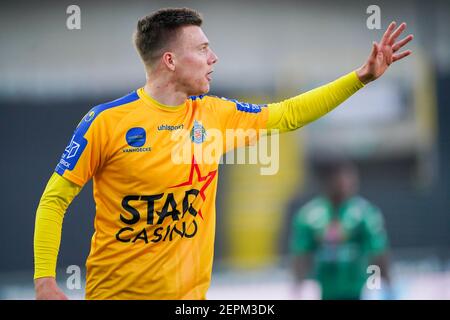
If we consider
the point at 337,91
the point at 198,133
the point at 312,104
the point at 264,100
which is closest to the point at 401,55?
the point at 337,91

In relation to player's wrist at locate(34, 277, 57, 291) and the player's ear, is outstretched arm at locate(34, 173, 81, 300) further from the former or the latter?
the player's ear

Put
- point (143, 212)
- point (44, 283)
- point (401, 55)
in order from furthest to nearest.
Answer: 1. point (401, 55)
2. point (143, 212)
3. point (44, 283)

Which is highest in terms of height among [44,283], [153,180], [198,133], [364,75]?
[364,75]

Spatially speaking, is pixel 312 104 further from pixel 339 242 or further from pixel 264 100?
pixel 264 100

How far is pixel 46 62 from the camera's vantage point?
49.9 feet

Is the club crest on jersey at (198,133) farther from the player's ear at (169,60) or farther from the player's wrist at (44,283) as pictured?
the player's wrist at (44,283)

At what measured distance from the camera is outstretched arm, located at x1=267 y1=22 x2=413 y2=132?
4680 millimetres

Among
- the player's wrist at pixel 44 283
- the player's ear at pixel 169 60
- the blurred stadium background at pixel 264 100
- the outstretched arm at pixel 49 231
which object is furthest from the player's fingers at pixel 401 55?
the blurred stadium background at pixel 264 100

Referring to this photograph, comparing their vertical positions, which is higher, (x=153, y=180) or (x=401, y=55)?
(x=401, y=55)

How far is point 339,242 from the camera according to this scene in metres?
8.54

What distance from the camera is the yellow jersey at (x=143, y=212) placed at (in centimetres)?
451

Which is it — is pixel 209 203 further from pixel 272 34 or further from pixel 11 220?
pixel 272 34

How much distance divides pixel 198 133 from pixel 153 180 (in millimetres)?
434

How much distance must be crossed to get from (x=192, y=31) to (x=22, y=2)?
11.7 metres
